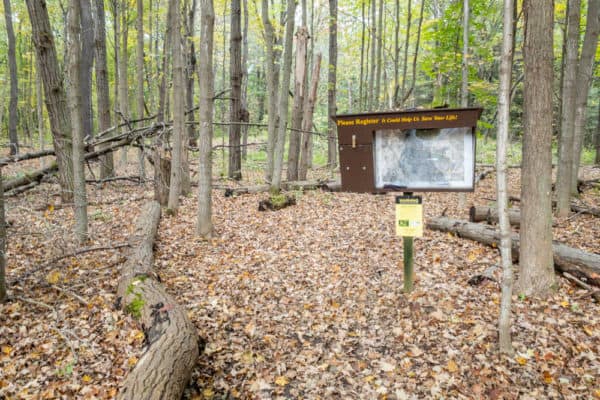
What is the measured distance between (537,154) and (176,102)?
6509 millimetres

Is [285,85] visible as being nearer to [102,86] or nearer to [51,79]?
[51,79]

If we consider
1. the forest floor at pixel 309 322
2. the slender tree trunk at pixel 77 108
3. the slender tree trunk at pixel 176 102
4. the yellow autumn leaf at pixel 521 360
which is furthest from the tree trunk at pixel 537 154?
the slender tree trunk at pixel 77 108

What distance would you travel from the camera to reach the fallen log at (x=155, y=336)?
2977 mm

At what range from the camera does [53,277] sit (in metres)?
4.93

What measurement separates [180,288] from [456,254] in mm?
4431

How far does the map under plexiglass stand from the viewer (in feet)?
14.5

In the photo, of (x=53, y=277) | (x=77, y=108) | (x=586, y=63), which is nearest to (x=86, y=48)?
(x=77, y=108)

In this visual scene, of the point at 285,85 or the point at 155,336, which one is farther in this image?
the point at 285,85

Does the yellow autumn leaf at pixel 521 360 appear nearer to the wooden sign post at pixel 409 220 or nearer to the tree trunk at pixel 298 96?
the wooden sign post at pixel 409 220

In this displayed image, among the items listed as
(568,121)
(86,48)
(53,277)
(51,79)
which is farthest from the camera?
(86,48)

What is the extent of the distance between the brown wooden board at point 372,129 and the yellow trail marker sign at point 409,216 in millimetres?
190

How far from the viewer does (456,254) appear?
20.0 feet

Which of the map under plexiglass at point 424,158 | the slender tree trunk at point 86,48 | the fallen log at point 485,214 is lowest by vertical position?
the fallen log at point 485,214

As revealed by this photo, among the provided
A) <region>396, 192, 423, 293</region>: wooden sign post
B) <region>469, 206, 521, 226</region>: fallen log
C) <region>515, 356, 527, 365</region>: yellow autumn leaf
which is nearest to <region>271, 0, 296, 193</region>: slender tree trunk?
<region>469, 206, 521, 226</region>: fallen log
